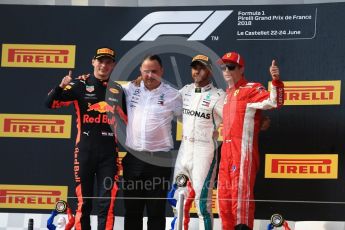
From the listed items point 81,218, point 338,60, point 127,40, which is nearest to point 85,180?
point 81,218

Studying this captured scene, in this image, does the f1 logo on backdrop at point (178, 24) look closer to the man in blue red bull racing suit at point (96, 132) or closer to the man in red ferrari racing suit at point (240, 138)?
the man in red ferrari racing suit at point (240, 138)

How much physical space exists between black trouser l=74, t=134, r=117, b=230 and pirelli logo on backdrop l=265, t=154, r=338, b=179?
1370 mm

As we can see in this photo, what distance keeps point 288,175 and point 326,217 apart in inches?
16.9

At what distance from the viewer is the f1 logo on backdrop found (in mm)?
7301

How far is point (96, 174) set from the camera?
6.35 meters

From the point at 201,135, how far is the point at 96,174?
31.5 inches

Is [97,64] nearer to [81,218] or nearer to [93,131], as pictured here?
[93,131]

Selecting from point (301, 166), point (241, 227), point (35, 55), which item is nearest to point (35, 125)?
point (35, 55)

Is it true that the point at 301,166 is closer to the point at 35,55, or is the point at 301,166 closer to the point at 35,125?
the point at 35,125

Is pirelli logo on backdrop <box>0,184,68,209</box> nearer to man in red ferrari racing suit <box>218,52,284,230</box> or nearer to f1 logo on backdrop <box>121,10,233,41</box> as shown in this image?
f1 logo on backdrop <box>121,10,233,41</box>

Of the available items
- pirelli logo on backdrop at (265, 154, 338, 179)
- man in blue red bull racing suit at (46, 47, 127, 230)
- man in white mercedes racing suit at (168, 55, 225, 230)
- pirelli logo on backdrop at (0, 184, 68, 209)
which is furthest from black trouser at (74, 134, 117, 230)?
pirelli logo on backdrop at (265, 154, 338, 179)

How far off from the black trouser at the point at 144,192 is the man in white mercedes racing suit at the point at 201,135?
0.17 m

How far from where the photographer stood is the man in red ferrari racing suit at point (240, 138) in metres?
6.22

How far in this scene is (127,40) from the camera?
7379 mm
